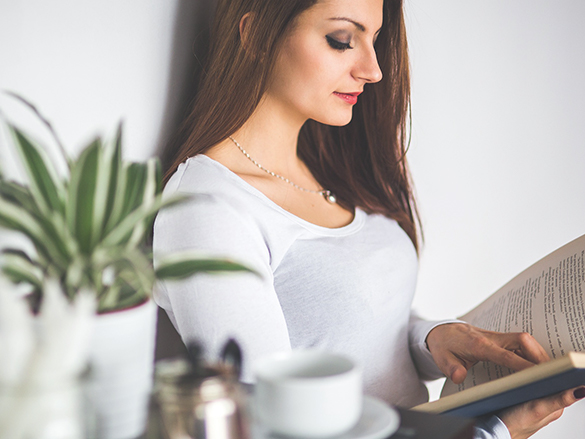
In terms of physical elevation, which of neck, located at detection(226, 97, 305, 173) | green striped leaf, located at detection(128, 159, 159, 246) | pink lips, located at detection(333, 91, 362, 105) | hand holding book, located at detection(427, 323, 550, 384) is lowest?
hand holding book, located at detection(427, 323, 550, 384)

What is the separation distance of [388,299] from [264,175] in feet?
1.14

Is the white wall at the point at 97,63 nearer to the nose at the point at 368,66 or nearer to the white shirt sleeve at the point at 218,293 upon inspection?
the white shirt sleeve at the point at 218,293

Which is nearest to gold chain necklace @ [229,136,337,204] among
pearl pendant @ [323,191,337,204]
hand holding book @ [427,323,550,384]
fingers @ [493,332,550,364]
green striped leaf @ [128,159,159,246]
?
pearl pendant @ [323,191,337,204]

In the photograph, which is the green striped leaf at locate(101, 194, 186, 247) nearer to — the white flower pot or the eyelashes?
the white flower pot

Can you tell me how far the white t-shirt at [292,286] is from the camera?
0.76 meters

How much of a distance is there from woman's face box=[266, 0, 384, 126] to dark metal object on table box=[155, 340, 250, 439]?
68cm

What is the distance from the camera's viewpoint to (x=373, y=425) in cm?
42

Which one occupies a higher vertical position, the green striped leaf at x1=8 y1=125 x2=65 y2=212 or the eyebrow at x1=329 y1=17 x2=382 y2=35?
the eyebrow at x1=329 y1=17 x2=382 y2=35

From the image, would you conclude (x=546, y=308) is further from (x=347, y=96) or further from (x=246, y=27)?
(x=246, y=27)

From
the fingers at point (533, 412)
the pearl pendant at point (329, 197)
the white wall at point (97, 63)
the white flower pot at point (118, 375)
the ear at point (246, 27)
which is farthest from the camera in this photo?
the pearl pendant at point (329, 197)

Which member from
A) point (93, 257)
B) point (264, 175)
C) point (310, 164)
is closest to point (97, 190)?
point (93, 257)

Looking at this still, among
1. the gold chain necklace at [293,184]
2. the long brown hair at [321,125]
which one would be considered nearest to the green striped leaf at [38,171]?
the long brown hair at [321,125]

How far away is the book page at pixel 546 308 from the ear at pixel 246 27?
684 mm

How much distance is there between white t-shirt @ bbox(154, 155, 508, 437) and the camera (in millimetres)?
763
